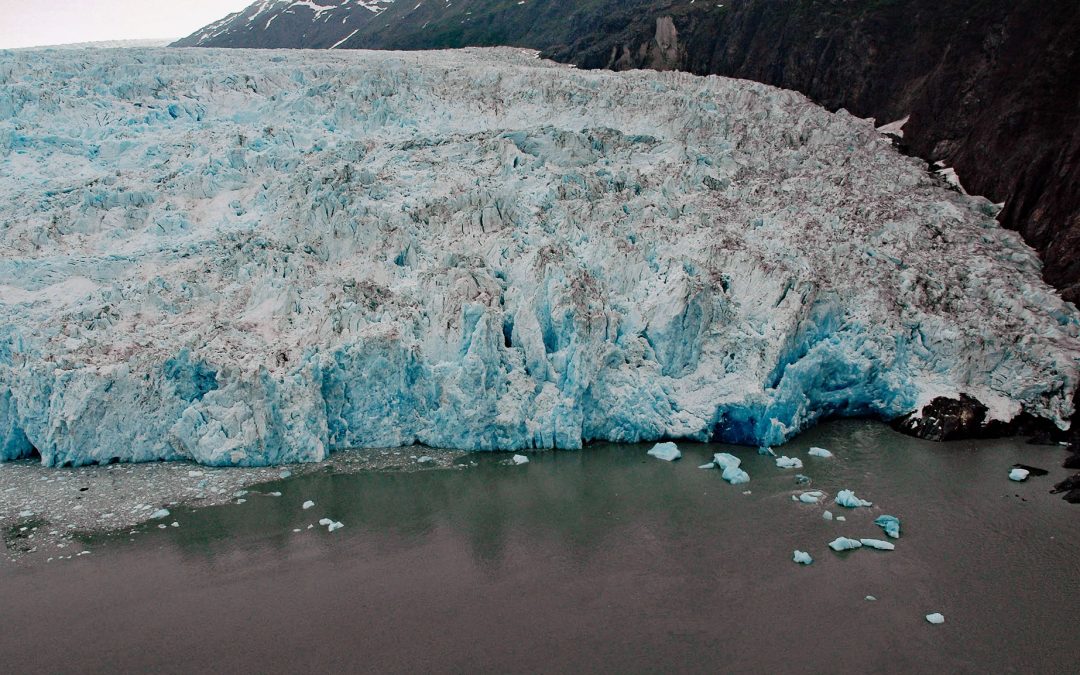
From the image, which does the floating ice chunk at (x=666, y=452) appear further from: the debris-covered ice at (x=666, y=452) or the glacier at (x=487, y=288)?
the glacier at (x=487, y=288)

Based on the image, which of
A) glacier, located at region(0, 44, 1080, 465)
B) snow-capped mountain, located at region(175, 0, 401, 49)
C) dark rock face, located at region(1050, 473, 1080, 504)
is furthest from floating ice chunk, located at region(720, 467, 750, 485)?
snow-capped mountain, located at region(175, 0, 401, 49)

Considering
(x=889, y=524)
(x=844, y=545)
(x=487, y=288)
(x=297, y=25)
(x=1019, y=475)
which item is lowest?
(x=844, y=545)

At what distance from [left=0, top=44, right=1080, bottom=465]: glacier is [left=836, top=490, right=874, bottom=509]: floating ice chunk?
194 cm

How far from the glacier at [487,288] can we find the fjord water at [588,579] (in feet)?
4.39

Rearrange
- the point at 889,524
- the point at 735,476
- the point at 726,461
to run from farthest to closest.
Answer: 1. the point at 726,461
2. the point at 735,476
3. the point at 889,524

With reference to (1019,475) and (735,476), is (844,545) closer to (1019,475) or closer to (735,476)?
(735,476)

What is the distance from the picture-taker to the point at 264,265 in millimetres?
13258

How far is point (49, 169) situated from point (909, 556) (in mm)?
17631

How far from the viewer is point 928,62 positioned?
18.9 meters

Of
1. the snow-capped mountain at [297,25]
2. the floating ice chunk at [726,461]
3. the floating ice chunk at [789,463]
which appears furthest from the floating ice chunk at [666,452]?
the snow-capped mountain at [297,25]

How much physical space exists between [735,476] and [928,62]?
14.4 m

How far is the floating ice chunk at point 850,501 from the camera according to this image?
956 cm

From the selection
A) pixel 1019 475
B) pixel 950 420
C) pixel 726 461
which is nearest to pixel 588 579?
pixel 726 461

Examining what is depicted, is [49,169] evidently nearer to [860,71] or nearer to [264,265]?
[264,265]
